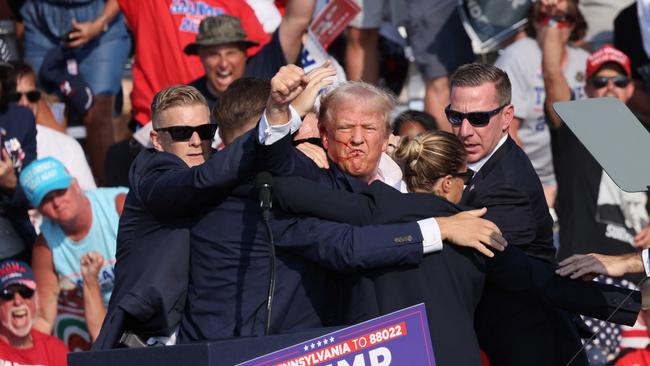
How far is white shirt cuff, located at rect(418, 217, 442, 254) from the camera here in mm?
5070

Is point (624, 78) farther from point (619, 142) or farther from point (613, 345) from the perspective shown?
point (619, 142)

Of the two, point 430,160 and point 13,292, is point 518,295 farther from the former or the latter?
point 13,292

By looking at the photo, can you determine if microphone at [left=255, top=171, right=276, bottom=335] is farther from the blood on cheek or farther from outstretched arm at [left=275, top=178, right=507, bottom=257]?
the blood on cheek

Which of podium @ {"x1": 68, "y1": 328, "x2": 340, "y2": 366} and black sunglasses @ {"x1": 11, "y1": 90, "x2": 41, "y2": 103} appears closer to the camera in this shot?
podium @ {"x1": 68, "y1": 328, "x2": 340, "y2": 366}

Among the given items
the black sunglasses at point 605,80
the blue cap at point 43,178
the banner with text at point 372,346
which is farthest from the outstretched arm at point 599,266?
the blue cap at point 43,178

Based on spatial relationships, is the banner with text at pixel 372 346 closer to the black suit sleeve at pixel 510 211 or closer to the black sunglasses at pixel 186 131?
the black suit sleeve at pixel 510 211

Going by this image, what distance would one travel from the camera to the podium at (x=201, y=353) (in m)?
4.48

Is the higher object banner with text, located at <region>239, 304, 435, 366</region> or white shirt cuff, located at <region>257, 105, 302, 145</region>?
white shirt cuff, located at <region>257, 105, 302, 145</region>

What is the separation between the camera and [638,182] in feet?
15.1

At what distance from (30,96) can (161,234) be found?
13.6 feet

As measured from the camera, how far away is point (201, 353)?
4.48m

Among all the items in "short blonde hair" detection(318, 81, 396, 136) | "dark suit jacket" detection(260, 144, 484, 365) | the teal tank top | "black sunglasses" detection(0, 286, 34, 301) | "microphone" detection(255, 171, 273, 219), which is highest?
"short blonde hair" detection(318, 81, 396, 136)

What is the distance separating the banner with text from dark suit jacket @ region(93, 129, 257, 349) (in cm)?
81

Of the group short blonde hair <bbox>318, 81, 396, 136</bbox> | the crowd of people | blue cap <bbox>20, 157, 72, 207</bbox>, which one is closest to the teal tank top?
blue cap <bbox>20, 157, 72, 207</bbox>
